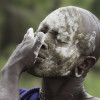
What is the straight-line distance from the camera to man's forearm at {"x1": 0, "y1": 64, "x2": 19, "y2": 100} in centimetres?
474

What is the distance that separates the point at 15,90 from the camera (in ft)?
15.8

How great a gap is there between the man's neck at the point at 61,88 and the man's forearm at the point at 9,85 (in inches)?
20.9

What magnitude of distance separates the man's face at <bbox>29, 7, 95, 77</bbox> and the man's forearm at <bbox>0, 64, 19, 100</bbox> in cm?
33

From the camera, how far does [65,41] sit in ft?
17.0

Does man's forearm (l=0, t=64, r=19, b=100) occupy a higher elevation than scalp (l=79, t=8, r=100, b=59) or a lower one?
lower

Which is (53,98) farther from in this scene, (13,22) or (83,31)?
(13,22)

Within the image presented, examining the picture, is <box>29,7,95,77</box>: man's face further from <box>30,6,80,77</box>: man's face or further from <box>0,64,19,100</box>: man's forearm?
<box>0,64,19,100</box>: man's forearm

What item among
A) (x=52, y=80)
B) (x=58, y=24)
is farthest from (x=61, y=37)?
(x=52, y=80)

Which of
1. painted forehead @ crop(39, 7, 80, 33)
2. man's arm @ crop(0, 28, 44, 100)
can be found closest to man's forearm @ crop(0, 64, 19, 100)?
man's arm @ crop(0, 28, 44, 100)

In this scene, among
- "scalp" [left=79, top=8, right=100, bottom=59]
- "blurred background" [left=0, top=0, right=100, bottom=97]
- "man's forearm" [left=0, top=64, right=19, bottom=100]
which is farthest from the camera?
"blurred background" [left=0, top=0, right=100, bottom=97]

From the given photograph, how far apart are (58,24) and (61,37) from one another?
14 centimetres

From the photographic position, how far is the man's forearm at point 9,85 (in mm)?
4739

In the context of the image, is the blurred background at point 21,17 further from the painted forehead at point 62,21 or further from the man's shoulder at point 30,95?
the painted forehead at point 62,21

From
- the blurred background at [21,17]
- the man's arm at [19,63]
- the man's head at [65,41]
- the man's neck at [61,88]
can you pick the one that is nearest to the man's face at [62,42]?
the man's head at [65,41]
